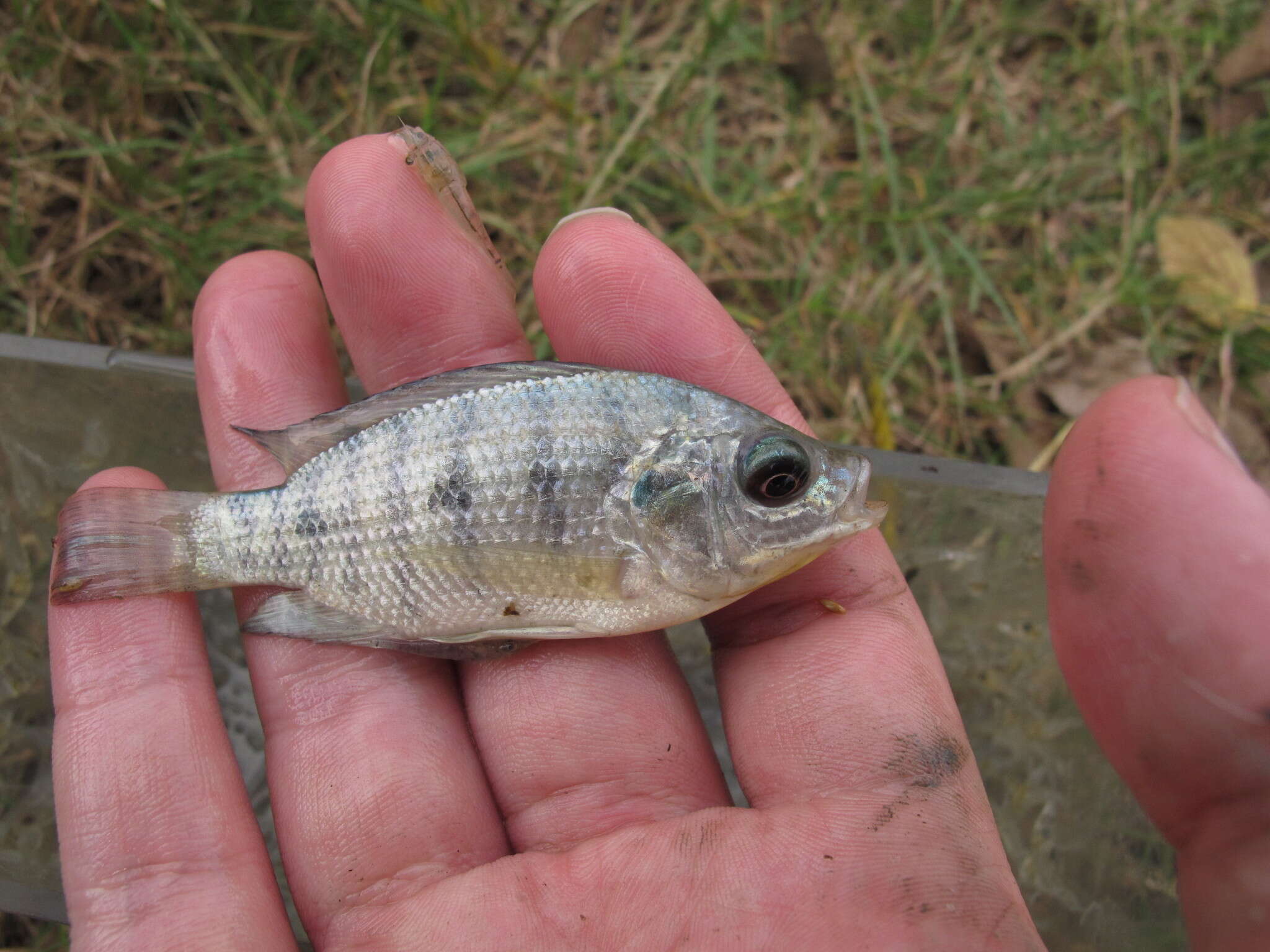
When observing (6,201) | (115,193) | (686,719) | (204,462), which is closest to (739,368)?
(686,719)

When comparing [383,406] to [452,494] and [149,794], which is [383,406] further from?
[149,794]

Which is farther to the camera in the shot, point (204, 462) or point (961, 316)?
point (961, 316)

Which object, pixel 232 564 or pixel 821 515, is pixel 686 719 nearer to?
pixel 821 515

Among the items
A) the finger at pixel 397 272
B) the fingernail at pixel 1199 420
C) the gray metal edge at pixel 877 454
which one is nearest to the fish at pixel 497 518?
the finger at pixel 397 272

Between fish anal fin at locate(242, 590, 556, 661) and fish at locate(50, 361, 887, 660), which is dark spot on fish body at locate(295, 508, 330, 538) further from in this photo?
fish anal fin at locate(242, 590, 556, 661)

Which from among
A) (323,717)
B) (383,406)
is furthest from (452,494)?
(323,717)

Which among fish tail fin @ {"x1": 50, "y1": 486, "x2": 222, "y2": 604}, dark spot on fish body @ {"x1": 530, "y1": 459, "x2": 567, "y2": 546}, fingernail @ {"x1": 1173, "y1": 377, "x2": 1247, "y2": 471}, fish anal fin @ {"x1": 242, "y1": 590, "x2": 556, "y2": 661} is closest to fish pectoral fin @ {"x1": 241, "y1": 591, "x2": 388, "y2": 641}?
fish anal fin @ {"x1": 242, "y1": 590, "x2": 556, "y2": 661}

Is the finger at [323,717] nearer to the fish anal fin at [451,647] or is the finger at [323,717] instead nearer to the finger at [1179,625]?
the fish anal fin at [451,647]
